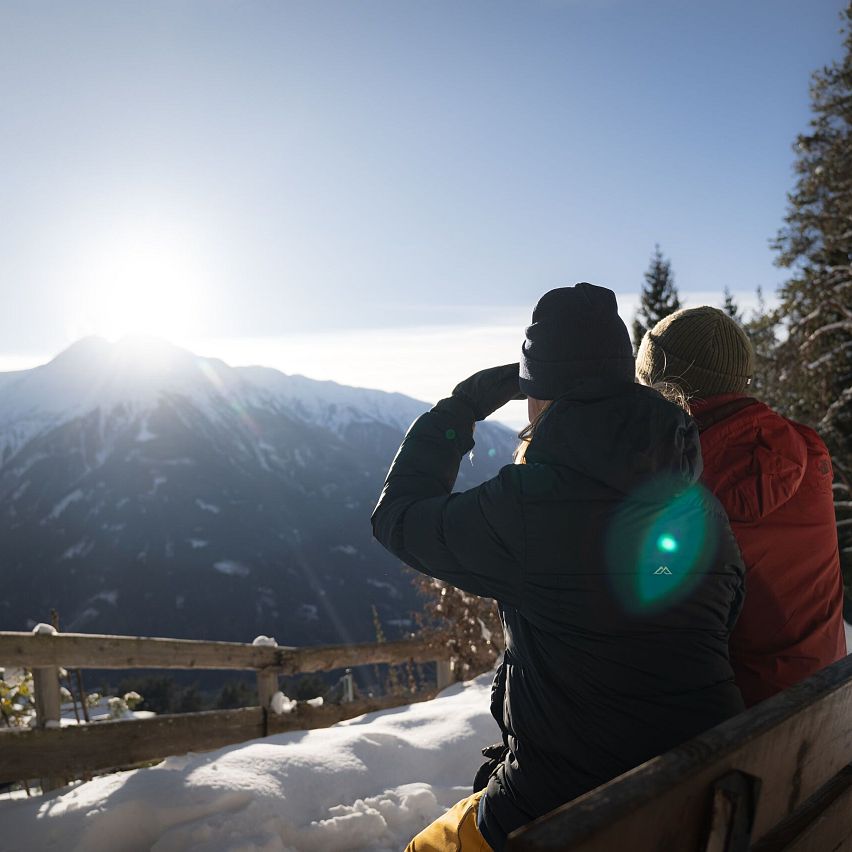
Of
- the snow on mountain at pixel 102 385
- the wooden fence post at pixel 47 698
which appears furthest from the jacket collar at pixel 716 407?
the snow on mountain at pixel 102 385

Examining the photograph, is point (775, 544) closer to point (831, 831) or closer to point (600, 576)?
point (831, 831)

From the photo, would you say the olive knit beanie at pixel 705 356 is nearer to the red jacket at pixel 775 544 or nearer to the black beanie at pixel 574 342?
the red jacket at pixel 775 544

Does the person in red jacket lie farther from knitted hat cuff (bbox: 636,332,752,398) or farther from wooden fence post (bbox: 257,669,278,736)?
wooden fence post (bbox: 257,669,278,736)

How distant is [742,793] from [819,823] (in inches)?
21.5

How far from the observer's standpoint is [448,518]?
4.76ft

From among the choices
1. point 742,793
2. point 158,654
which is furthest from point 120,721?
point 742,793

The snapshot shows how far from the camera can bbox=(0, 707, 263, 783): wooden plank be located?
3.92 metres

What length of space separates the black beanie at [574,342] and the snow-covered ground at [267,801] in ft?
8.40

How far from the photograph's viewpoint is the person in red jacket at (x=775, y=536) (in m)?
1.87

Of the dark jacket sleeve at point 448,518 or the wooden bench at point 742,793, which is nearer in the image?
the wooden bench at point 742,793

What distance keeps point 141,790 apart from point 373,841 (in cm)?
110

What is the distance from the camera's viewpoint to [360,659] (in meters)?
7.21

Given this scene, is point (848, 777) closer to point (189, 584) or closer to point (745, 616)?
point (745, 616)

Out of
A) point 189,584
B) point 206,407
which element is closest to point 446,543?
point 189,584
